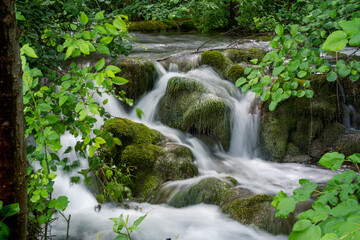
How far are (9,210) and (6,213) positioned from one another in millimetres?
14

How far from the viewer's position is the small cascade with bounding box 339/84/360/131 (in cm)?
685

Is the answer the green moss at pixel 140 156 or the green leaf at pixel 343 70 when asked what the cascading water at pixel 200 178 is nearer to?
the green moss at pixel 140 156

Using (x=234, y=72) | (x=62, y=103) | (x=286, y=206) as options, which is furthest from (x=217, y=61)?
(x=286, y=206)

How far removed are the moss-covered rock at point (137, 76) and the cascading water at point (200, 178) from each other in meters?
0.20

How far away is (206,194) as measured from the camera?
463 centimetres


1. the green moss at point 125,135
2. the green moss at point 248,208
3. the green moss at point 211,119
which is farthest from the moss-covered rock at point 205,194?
the green moss at point 211,119

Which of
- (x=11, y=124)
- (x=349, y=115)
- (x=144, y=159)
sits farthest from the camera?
(x=349, y=115)

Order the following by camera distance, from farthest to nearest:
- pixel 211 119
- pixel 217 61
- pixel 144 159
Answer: pixel 217 61, pixel 211 119, pixel 144 159

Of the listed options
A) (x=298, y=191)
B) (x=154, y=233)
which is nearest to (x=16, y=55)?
(x=298, y=191)

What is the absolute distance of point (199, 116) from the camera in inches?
264

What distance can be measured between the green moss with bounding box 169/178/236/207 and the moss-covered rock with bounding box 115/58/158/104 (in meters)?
3.51

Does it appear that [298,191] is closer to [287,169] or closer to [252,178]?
[252,178]

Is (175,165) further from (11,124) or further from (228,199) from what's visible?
(11,124)

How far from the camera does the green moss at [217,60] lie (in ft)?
26.3
